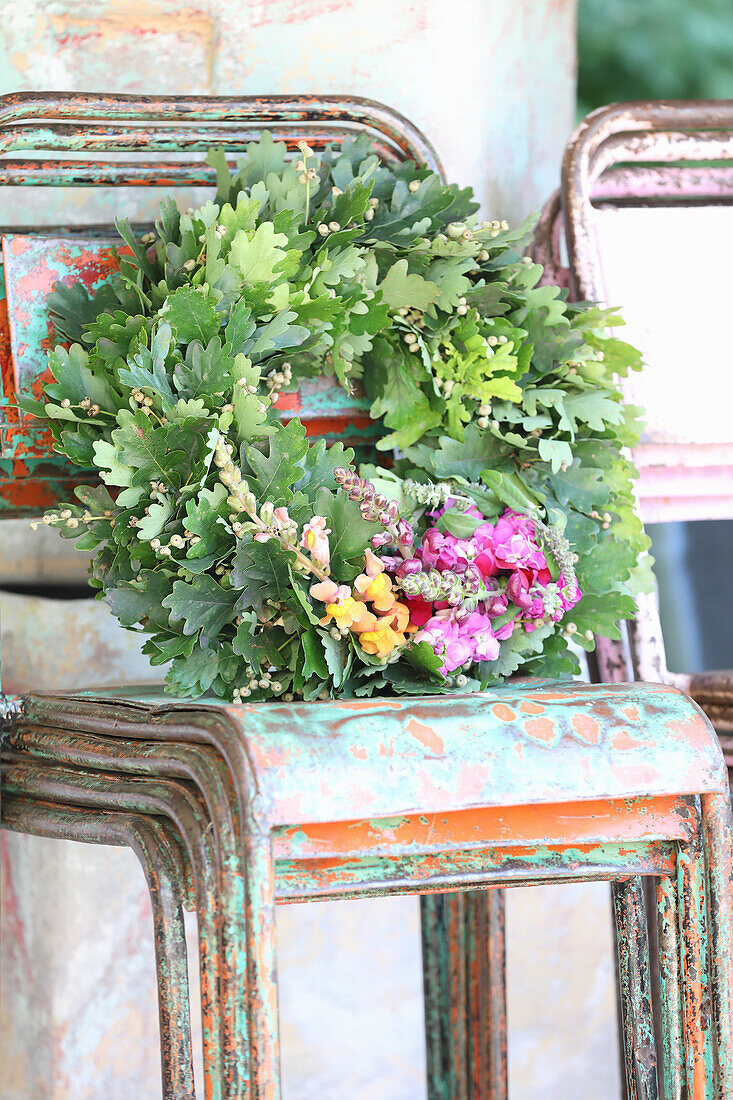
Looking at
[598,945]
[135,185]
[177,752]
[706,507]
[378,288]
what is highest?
[135,185]

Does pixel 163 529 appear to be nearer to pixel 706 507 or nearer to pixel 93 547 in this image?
pixel 93 547

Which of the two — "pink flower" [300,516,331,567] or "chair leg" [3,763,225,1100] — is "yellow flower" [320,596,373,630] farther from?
"chair leg" [3,763,225,1100]

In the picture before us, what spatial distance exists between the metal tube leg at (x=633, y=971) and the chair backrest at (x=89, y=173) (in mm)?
457

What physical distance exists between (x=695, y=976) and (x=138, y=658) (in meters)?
0.67

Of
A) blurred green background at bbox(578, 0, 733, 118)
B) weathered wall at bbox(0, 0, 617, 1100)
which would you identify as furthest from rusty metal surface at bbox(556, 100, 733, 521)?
blurred green background at bbox(578, 0, 733, 118)

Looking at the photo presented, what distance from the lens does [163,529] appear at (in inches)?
30.7

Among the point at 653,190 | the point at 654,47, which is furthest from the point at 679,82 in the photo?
the point at 653,190

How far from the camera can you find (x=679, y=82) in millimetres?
1797

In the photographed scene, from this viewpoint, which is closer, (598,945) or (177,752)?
(177,752)

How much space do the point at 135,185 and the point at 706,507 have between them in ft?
2.13

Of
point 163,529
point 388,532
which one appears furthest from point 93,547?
point 388,532

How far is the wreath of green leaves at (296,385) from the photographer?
77cm

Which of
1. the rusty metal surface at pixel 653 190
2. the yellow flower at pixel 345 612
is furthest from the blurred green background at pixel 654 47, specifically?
the yellow flower at pixel 345 612

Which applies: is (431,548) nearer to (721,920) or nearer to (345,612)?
(345,612)
